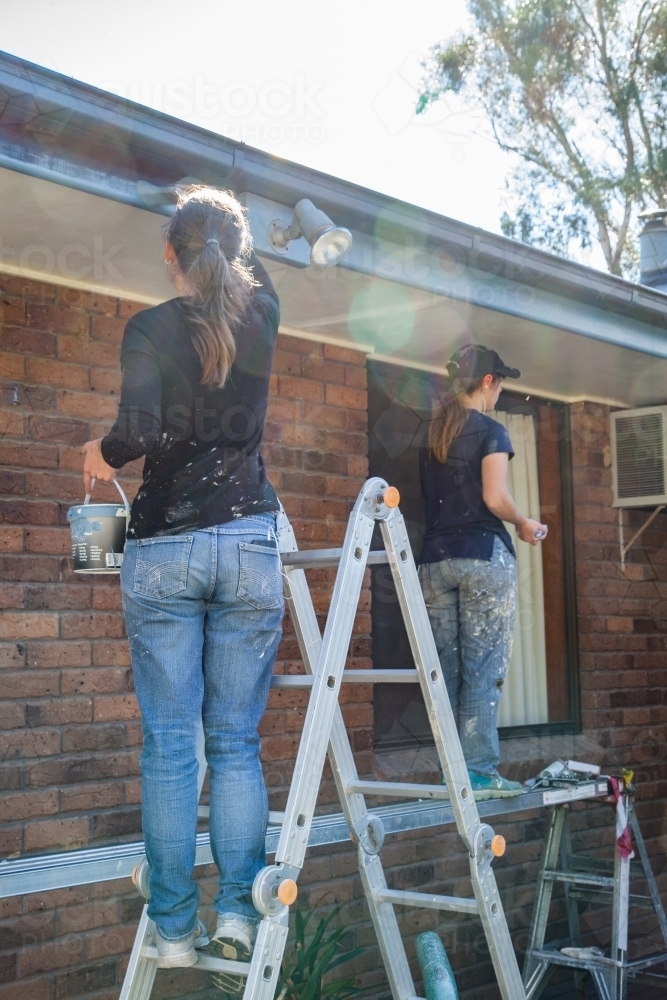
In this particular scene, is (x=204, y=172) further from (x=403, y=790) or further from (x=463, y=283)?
(x=403, y=790)

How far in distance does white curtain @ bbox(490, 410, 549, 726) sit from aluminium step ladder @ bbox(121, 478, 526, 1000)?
96.9 inches

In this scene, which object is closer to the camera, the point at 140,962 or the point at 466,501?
the point at 140,962

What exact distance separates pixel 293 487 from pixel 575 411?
7.05ft

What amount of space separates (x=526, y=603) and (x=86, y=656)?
2.75 m

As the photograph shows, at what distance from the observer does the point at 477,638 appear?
3.98 m

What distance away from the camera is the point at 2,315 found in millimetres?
3748

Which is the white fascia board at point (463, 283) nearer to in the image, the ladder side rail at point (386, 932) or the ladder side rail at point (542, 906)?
the ladder side rail at point (386, 932)

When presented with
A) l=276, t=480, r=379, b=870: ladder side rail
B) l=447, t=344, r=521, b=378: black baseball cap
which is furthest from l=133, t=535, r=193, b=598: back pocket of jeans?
l=447, t=344, r=521, b=378: black baseball cap

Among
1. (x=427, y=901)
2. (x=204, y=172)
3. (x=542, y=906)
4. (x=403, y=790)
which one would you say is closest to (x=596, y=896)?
(x=542, y=906)

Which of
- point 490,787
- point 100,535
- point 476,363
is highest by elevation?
point 476,363

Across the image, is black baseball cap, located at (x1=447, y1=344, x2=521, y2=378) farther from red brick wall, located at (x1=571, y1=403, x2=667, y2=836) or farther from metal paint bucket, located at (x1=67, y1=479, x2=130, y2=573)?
red brick wall, located at (x1=571, y1=403, x2=667, y2=836)

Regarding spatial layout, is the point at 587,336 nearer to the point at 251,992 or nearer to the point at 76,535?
the point at 76,535

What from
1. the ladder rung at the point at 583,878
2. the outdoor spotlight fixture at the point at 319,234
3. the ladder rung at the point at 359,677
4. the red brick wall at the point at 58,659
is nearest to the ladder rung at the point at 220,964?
the ladder rung at the point at 359,677

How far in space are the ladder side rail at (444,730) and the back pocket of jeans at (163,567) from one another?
70 cm
